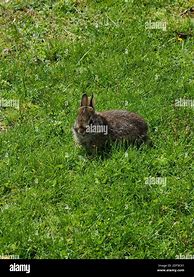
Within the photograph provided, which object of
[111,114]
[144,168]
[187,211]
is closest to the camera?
[187,211]

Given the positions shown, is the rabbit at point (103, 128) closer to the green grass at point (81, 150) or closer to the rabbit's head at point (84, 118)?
the rabbit's head at point (84, 118)

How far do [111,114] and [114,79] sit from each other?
1.44 m

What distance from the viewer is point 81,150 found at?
27.8 feet

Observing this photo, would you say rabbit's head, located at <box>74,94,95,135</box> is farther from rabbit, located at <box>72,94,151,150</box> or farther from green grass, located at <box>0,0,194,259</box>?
green grass, located at <box>0,0,194,259</box>

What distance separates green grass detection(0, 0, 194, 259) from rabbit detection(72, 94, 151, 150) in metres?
0.21

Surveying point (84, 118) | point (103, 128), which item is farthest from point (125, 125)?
point (84, 118)

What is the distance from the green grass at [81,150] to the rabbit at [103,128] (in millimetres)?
210

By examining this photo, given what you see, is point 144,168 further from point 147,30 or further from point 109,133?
point 147,30

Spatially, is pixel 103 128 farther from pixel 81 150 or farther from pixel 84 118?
pixel 81 150

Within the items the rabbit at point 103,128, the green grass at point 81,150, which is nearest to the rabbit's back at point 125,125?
the rabbit at point 103,128
